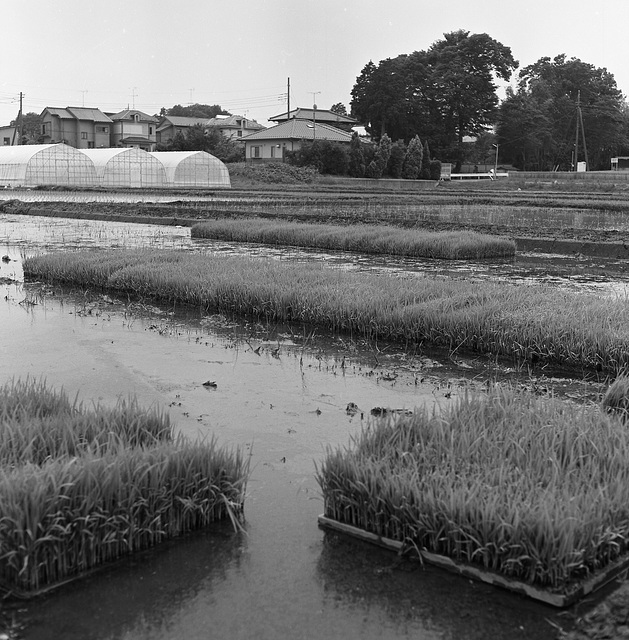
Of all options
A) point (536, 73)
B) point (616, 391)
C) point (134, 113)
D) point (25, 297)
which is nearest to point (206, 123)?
point (134, 113)

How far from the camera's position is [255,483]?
3.11m

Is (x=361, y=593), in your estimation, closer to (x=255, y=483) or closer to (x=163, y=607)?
(x=163, y=607)

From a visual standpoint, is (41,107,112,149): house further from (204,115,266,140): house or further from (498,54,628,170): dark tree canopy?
(498,54,628,170): dark tree canopy

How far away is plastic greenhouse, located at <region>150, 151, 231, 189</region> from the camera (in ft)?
125

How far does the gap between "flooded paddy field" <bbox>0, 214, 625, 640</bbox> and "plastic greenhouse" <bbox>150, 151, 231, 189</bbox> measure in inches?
1187

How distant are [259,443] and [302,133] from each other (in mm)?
46027

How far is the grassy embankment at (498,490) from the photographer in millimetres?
2254

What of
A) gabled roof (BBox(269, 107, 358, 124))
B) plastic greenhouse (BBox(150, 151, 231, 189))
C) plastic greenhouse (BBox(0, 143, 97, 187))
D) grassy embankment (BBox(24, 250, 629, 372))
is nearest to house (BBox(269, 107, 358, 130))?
gabled roof (BBox(269, 107, 358, 124))

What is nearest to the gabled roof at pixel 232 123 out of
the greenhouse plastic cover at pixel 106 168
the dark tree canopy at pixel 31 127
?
the dark tree canopy at pixel 31 127

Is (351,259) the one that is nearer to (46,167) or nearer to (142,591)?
(142,591)

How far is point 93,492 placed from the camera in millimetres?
2400

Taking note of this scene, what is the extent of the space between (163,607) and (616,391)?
251 cm

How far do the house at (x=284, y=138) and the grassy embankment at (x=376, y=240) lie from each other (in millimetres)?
33648

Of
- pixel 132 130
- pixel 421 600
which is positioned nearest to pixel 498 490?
pixel 421 600
